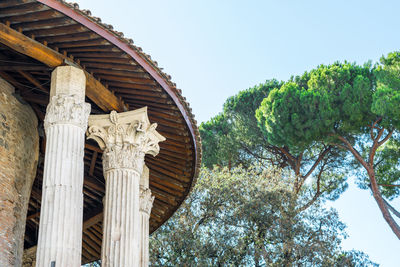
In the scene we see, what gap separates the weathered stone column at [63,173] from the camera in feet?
27.2

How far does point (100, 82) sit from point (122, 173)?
157cm

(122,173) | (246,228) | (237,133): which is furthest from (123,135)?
(237,133)

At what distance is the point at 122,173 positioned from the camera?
10.5m

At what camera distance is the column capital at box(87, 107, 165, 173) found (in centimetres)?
1063

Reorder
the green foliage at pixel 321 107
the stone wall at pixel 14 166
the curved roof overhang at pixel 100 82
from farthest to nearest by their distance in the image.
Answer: the green foliage at pixel 321 107
the stone wall at pixel 14 166
the curved roof overhang at pixel 100 82

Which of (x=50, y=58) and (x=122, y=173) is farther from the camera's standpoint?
(x=122, y=173)

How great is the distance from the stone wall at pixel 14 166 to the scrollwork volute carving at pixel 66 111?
147 centimetres

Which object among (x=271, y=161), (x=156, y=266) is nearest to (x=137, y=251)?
(x=156, y=266)

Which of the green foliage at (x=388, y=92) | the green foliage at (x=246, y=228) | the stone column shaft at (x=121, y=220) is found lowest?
the stone column shaft at (x=121, y=220)

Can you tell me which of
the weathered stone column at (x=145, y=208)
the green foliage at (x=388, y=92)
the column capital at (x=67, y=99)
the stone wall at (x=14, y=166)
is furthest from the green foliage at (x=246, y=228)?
the column capital at (x=67, y=99)

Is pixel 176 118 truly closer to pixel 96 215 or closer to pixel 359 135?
pixel 96 215

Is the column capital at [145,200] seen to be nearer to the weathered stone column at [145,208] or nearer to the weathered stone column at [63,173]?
the weathered stone column at [145,208]

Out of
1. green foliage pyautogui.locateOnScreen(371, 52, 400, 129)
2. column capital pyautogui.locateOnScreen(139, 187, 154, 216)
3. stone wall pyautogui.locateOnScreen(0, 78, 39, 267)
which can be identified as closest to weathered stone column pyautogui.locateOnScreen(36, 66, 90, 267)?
stone wall pyautogui.locateOnScreen(0, 78, 39, 267)

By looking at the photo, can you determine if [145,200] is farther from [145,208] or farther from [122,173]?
[122,173]
